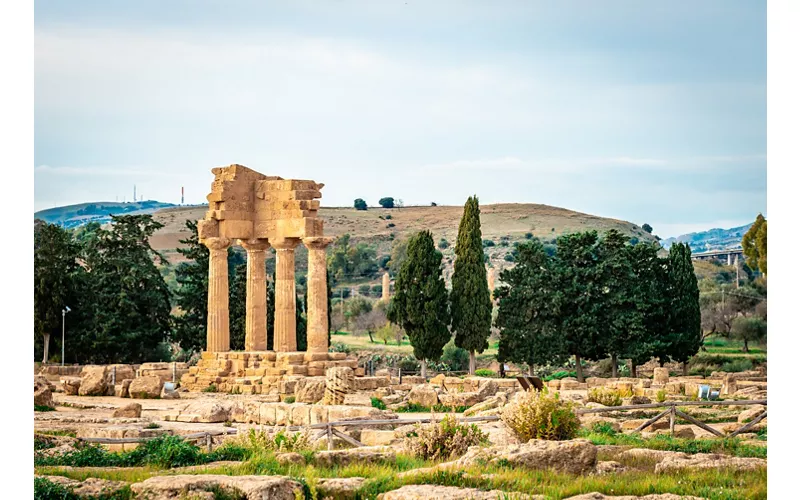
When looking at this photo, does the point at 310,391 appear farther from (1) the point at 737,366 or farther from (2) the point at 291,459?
(1) the point at 737,366

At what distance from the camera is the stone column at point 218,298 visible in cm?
3369

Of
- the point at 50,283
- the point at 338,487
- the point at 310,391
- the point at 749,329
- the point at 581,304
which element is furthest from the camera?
the point at 749,329

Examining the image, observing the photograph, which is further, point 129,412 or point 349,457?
point 129,412

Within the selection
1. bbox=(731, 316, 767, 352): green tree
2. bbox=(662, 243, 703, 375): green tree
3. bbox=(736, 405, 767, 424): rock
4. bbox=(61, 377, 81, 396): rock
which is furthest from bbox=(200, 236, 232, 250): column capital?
bbox=(731, 316, 767, 352): green tree

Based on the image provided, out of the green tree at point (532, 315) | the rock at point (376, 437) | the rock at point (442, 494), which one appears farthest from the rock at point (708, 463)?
the green tree at point (532, 315)

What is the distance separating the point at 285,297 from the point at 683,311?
16232 millimetres

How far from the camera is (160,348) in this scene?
1756 inches

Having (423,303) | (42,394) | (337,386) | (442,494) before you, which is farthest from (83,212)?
(442,494)

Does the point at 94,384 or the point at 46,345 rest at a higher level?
the point at 46,345

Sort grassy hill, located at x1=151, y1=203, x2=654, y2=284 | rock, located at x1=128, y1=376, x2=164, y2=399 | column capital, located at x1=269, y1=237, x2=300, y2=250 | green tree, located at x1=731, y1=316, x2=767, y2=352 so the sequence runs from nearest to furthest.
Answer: rock, located at x1=128, y1=376, x2=164, y2=399
column capital, located at x1=269, y1=237, x2=300, y2=250
green tree, located at x1=731, y1=316, x2=767, y2=352
grassy hill, located at x1=151, y1=203, x2=654, y2=284

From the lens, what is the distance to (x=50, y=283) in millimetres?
41750

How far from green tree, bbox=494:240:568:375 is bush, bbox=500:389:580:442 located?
2483cm

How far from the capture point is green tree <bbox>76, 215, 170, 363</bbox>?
41.7 m

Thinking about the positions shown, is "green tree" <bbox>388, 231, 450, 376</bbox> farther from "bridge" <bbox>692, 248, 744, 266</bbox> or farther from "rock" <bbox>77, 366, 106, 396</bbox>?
"bridge" <bbox>692, 248, 744, 266</bbox>
